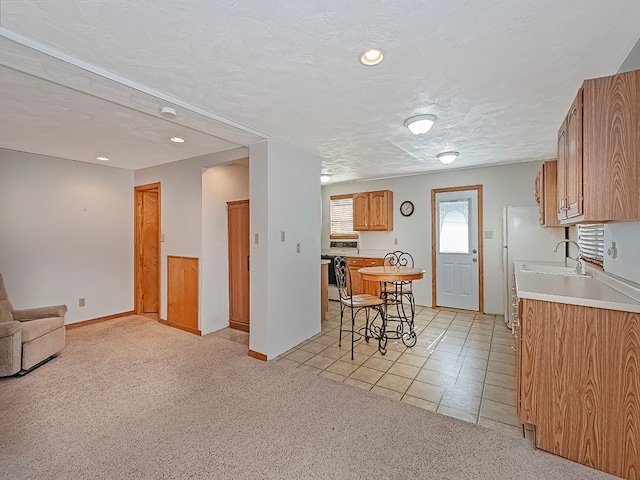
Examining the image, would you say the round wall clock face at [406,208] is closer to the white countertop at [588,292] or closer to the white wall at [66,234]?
the white countertop at [588,292]

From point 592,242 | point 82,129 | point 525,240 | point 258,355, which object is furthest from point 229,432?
point 525,240

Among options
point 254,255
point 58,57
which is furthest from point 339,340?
point 58,57

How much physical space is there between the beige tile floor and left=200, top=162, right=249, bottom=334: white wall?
335 mm

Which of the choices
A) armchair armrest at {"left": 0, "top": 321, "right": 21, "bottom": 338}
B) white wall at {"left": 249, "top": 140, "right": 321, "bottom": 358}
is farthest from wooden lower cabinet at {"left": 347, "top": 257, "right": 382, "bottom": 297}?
armchair armrest at {"left": 0, "top": 321, "right": 21, "bottom": 338}

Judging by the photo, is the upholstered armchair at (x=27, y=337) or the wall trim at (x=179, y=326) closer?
the upholstered armchair at (x=27, y=337)

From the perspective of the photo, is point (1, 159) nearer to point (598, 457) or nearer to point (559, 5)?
point (559, 5)

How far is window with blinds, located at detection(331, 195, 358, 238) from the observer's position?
6.38m

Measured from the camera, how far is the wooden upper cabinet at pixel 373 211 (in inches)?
226

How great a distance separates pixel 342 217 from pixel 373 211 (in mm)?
853

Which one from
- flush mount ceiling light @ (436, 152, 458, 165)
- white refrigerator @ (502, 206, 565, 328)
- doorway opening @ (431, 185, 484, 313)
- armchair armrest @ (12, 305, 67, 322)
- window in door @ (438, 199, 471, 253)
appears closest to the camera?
armchair armrest @ (12, 305, 67, 322)

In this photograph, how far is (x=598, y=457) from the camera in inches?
67.9

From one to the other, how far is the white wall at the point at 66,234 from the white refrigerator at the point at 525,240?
583 centimetres

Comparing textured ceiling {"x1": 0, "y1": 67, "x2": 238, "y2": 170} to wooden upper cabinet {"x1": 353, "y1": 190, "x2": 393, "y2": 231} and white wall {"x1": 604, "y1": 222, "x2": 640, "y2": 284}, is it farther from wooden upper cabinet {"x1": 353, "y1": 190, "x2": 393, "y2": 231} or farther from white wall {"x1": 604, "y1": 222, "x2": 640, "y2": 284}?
white wall {"x1": 604, "y1": 222, "x2": 640, "y2": 284}

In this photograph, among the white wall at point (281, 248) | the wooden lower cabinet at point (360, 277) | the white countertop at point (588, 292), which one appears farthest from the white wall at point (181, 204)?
the white countertop at point (588, 292)
